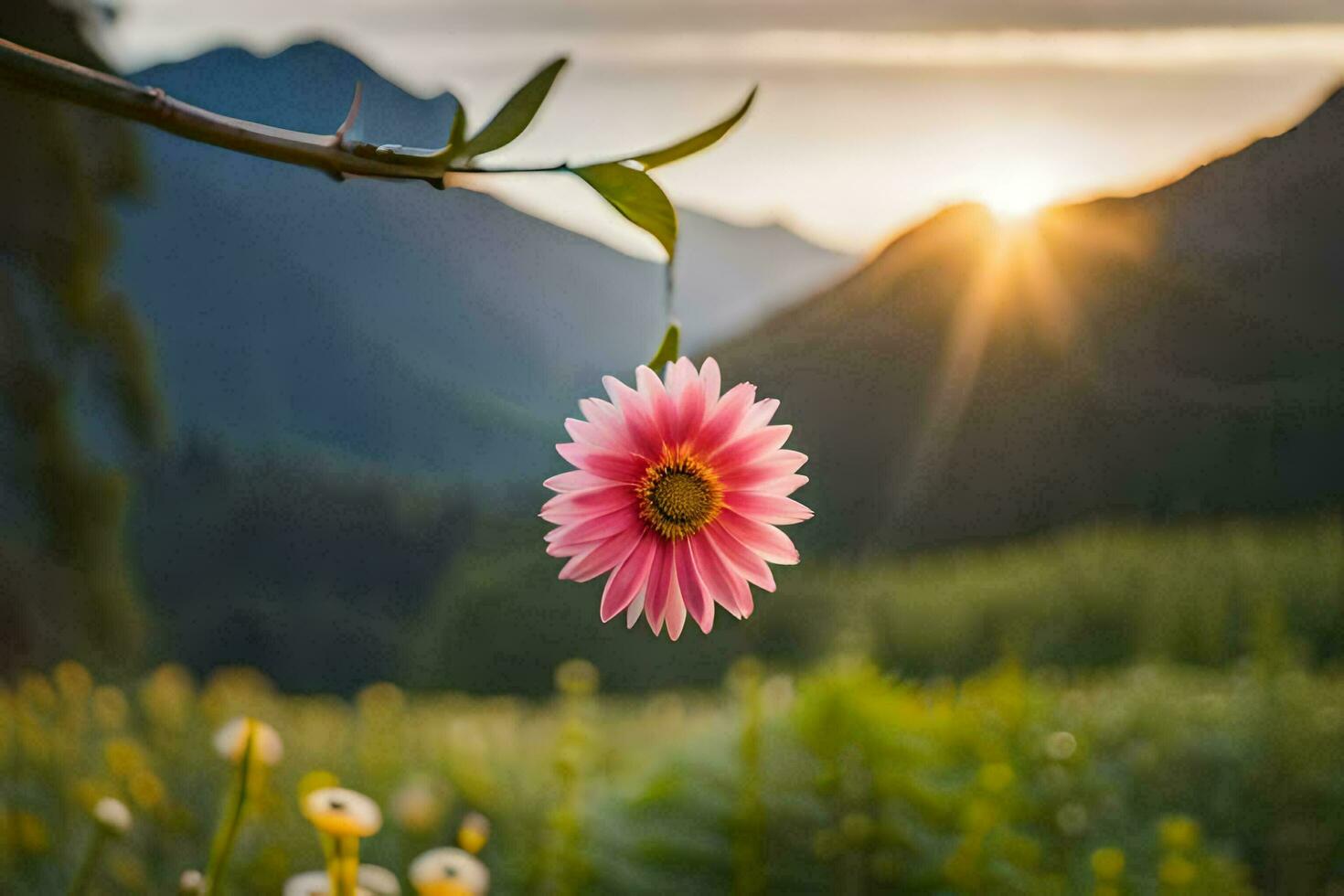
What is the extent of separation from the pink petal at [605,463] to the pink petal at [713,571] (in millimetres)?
26

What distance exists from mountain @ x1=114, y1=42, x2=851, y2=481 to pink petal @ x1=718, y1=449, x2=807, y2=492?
4.81 meters

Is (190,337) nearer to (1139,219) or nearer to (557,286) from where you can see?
(557,286)

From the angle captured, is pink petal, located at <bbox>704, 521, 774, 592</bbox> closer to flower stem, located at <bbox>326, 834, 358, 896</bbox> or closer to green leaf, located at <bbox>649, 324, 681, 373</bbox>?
green leaf, located at <bbox>649, 324, 681, 373</bbox>

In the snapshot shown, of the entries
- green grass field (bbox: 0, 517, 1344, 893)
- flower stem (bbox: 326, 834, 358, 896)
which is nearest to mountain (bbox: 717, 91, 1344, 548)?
green grass field (bbox: 0, 517, 1344, 893)

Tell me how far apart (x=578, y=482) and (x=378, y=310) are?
28.3 feet

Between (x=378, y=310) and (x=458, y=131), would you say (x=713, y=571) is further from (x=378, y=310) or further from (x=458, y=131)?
(x=378, y=310)

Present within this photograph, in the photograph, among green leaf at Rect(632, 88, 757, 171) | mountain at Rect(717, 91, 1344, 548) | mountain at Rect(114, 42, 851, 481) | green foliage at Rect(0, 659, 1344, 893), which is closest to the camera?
green leaf at Rect(632, 88, 757, 171)

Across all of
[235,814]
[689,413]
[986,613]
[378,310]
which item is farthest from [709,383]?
[378,310]

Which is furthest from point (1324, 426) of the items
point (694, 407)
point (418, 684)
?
point (694, 407)

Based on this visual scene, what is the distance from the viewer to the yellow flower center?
9.8 inches

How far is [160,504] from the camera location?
20.4 ft

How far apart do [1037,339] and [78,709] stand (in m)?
3.16

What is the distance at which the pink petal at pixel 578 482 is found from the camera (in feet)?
0.80

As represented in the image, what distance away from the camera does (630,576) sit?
252 mm
